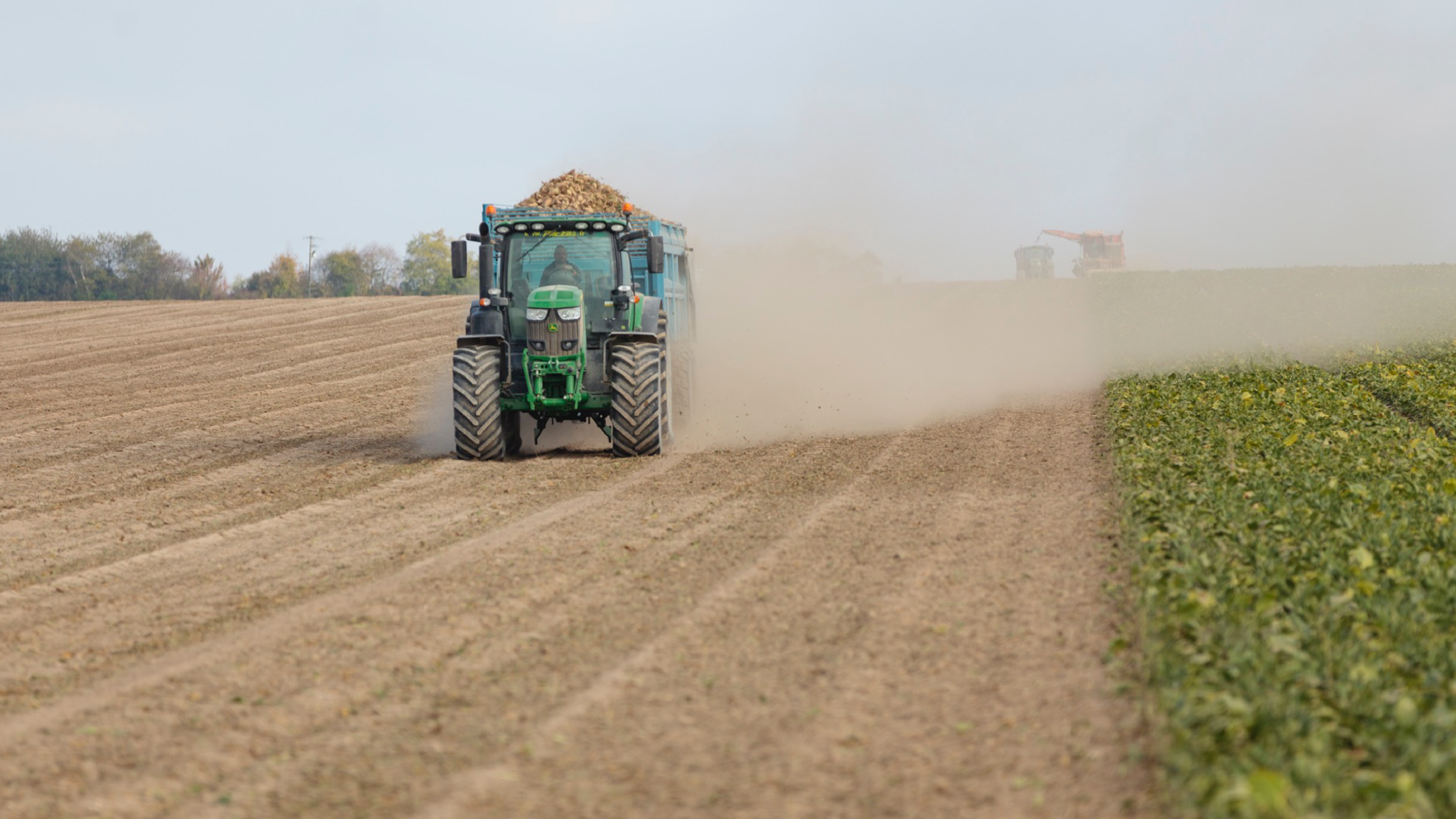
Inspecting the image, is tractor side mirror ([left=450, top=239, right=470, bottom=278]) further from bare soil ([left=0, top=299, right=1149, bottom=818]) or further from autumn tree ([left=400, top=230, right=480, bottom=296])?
autumn tree ([left=400, top=230, right=480, bottom=296])

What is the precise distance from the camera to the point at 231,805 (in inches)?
175

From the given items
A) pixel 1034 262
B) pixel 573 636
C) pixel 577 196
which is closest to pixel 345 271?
pixel 1034 262

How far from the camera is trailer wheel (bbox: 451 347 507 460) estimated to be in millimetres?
13430

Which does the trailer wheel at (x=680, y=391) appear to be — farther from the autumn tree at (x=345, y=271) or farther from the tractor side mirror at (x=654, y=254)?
the autumn tree at (x=345, y=271)

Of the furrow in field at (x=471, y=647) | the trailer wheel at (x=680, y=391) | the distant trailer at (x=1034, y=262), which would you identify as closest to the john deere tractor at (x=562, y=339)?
the trailer wheel at (x=680, y=391)

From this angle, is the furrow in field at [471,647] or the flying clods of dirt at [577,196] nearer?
the furrow in field at [471,647]

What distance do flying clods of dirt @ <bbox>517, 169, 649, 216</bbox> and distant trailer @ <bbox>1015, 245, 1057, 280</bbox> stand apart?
3993 centimetres

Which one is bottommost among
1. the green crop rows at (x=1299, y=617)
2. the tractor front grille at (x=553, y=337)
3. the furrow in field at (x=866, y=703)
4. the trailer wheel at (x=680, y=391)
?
the furrow in field at (x=866, y=703)

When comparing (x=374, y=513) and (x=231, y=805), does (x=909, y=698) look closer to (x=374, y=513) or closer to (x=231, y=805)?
(x=231, y=805)

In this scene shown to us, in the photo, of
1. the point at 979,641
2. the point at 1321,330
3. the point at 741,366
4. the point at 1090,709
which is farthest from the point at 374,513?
the point at 1321,330

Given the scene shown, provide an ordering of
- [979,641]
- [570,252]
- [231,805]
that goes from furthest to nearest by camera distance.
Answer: [570,252] < [979,641] < [231,805]

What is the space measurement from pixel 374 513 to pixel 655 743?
21.7 feet

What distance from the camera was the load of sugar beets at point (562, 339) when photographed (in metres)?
13.4

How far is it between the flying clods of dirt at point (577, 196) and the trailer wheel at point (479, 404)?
7.03 metres
